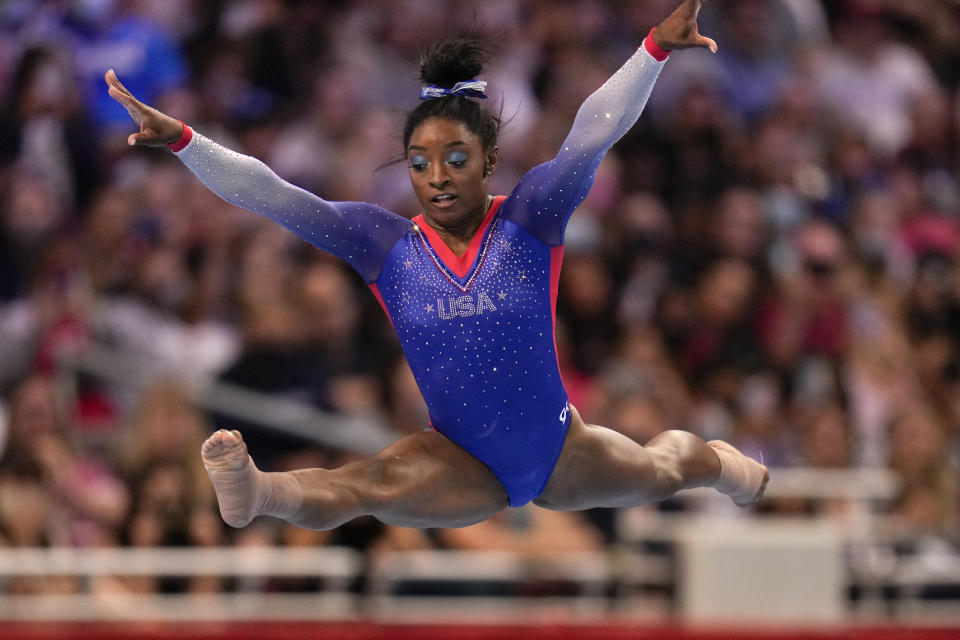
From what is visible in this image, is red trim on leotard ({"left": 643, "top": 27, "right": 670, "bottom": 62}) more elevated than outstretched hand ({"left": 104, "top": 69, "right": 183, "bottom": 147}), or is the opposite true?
red trim on leotard ({"left": 643, "top": 27, "right": 670, "bottom": 62})

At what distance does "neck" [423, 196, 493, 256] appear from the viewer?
142 inches

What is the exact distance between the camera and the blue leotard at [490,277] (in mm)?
3525

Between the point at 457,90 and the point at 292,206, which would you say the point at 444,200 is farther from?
the point at 292,206

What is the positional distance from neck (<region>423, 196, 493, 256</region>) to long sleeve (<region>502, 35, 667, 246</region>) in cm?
11

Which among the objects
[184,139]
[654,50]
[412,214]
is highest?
[412,214]

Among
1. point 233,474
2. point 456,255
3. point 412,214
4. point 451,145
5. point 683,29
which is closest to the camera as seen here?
point 233,474

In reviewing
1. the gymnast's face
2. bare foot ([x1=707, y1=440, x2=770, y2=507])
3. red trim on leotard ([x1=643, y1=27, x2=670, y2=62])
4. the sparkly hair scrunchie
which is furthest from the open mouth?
bare foot ([x1=707, y1=440, x2=770, y2=507])

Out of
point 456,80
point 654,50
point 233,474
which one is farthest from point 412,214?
point 233,474

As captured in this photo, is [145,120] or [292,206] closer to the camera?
[145,120]

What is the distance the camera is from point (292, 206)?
11.9 feet

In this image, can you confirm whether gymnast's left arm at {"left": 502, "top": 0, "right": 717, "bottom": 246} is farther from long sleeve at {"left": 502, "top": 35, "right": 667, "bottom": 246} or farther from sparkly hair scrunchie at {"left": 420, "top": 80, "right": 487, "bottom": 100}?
sparkly hair scrunchie at {"left": 420, "top": 80, "right": 487, "bottom": 100}

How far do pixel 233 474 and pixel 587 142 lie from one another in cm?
118

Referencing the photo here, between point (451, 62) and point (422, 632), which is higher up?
point (451, 62)

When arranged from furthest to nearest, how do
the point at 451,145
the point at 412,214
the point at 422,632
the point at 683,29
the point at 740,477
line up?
the point at 412,214
the point at 422,632
the point at 740,477
the point at 451,145
the point at 683,29
